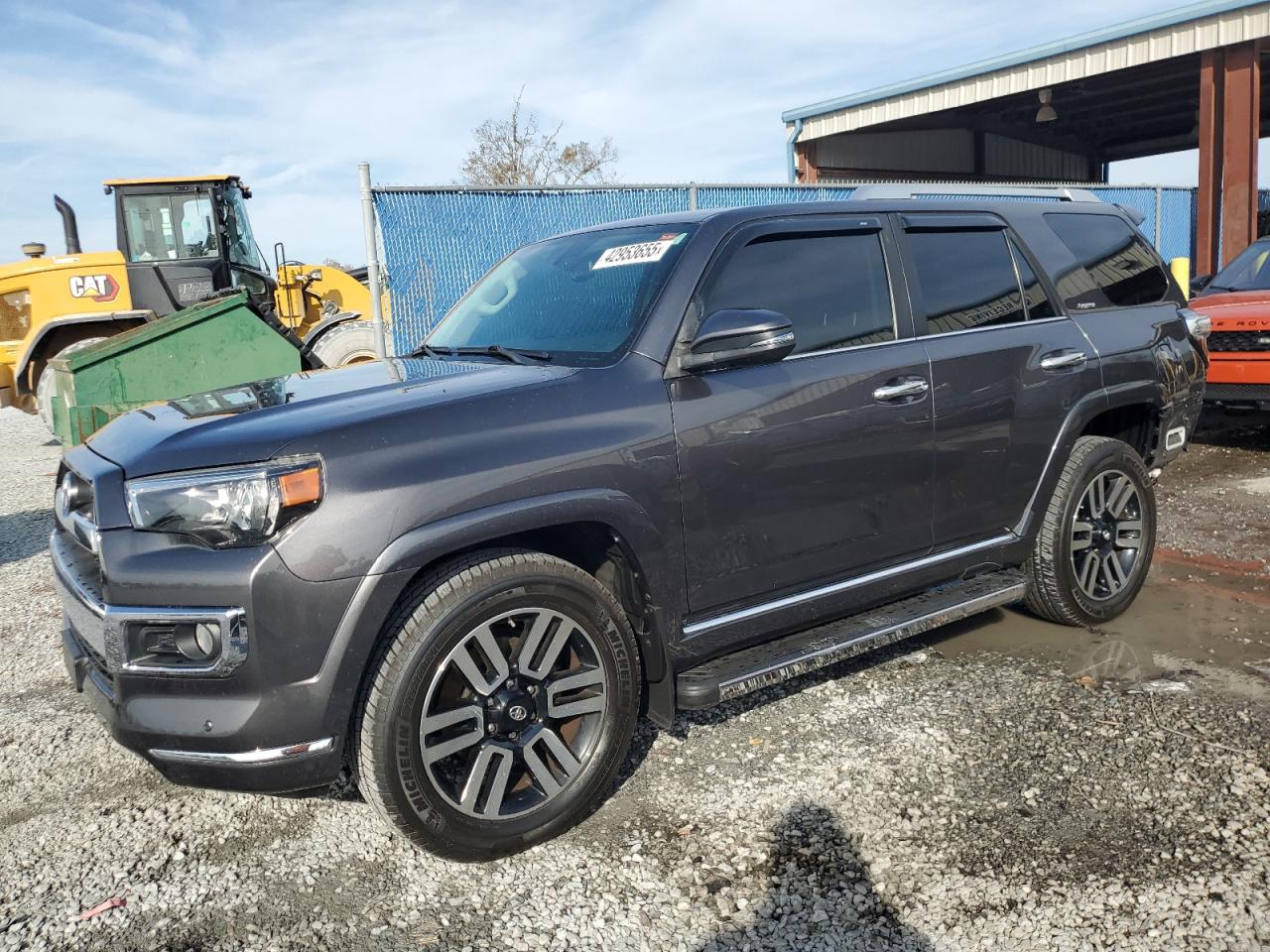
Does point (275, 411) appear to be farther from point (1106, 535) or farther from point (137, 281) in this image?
→ point (137, 281)

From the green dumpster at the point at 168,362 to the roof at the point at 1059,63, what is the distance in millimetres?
15045

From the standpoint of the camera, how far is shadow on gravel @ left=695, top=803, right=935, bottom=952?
7.92 feet

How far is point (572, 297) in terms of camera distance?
11.6 feet

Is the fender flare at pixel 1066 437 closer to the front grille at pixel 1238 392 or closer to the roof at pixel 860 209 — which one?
the roof at pixel 860 209

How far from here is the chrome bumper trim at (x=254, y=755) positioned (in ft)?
8.18

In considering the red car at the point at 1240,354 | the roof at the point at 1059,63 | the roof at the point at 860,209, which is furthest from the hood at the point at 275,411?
the roof at the point at 1059,63

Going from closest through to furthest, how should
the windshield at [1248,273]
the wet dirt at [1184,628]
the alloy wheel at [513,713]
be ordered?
the alloy wheel at [513,713], the wet dirt at [1184,628], the windshield at [1248,273]

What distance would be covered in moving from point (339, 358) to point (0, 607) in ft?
18.0

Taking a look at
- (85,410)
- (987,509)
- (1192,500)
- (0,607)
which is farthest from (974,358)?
(85,410)

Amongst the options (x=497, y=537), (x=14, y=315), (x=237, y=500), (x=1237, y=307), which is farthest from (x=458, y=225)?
(x=237, y=500)

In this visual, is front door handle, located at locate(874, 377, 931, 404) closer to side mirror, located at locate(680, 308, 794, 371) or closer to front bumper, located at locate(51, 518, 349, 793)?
side mirror, located at locate(680, 308, 794, 371)

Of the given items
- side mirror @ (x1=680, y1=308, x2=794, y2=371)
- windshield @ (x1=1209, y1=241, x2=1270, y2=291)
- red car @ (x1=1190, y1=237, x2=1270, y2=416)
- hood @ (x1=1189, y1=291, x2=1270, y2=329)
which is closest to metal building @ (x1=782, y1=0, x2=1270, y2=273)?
windshield @ (x1=1209, y1=241, x2=1270, y2=291)

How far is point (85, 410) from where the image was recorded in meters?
8.05

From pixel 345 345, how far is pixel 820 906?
9320mm
